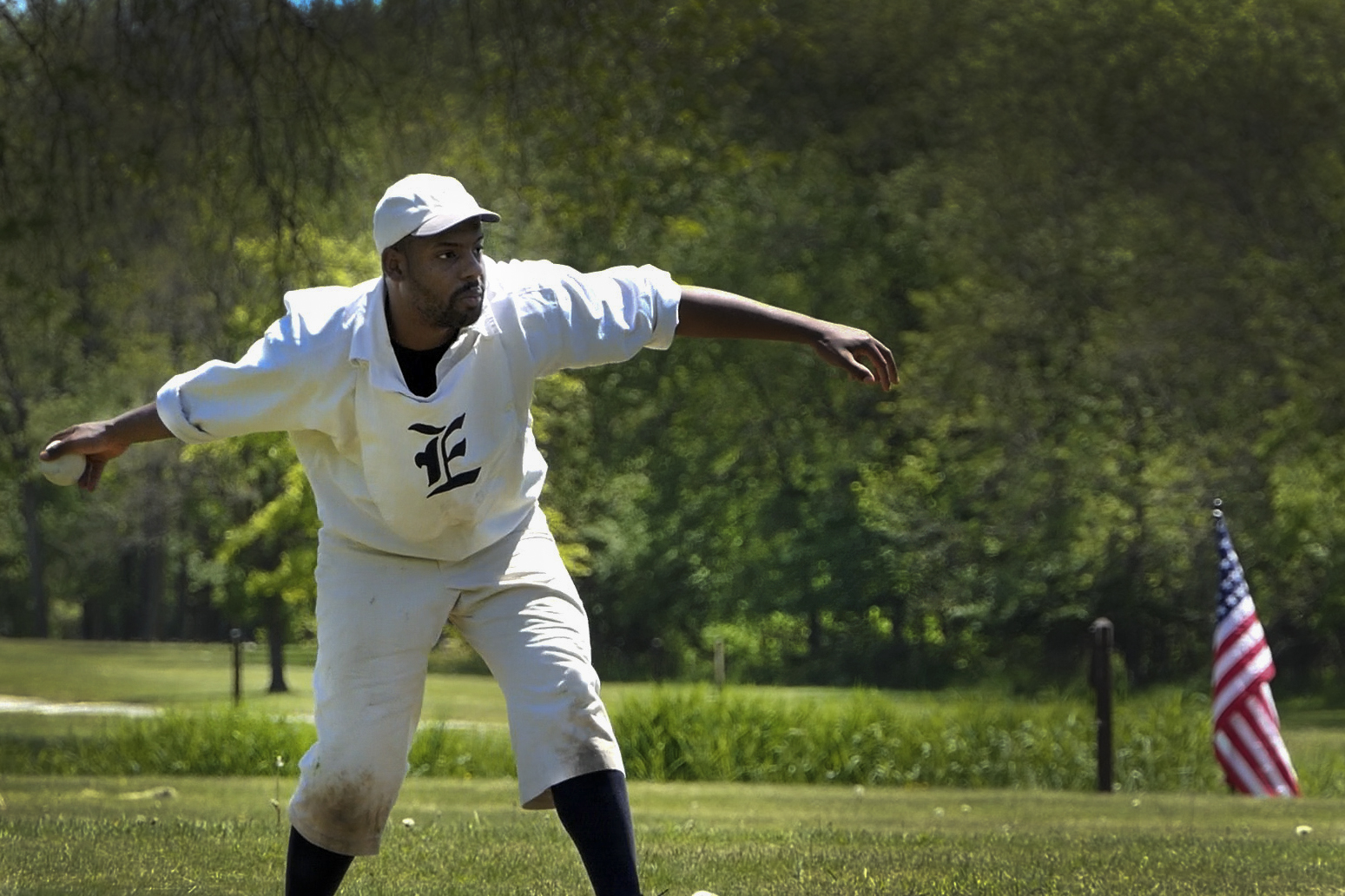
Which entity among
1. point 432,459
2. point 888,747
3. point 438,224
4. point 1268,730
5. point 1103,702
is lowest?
point 888,747

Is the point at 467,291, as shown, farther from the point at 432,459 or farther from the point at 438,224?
the point at 432,459

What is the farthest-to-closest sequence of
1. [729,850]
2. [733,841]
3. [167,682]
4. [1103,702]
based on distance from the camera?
[167,682], [1103,702], [733,841], [729,850]

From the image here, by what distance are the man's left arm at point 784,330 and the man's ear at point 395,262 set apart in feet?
2.27

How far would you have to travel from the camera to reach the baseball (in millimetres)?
4512

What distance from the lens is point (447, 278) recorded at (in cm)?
437

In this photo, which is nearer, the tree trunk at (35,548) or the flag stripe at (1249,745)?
the flag stripe at (1249,745)

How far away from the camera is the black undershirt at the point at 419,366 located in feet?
14.5

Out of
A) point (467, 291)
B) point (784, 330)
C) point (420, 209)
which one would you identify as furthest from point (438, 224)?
point (784, 330)

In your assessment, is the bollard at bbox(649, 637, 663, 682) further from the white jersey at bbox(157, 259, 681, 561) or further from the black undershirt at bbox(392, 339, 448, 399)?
the black undershirt at bbox(392, 339, 448, 399)

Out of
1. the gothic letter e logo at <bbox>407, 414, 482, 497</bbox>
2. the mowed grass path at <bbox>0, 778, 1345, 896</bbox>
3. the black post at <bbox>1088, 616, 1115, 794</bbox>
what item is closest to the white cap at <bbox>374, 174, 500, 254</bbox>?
the gothic letter e logo at <bbox>407, 414, 482, 497</bbox>

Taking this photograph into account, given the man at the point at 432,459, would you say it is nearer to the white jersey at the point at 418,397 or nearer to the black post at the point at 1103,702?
the white jersey at the point at 418,397

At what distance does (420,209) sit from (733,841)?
14.6 feet

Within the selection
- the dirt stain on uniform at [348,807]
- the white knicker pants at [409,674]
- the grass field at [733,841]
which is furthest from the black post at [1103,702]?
the dirt stain on uniform at [348,807]

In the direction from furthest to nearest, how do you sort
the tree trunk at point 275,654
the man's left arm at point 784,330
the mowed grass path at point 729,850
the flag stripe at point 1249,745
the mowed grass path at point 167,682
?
1. the tree trunk at point 275,654
2. the mowed grass path at point 167,682
3. the flag stripe at point 1249,745
4. the mowed grass path at point 729,850
5. the man's left arm at point 784,330
